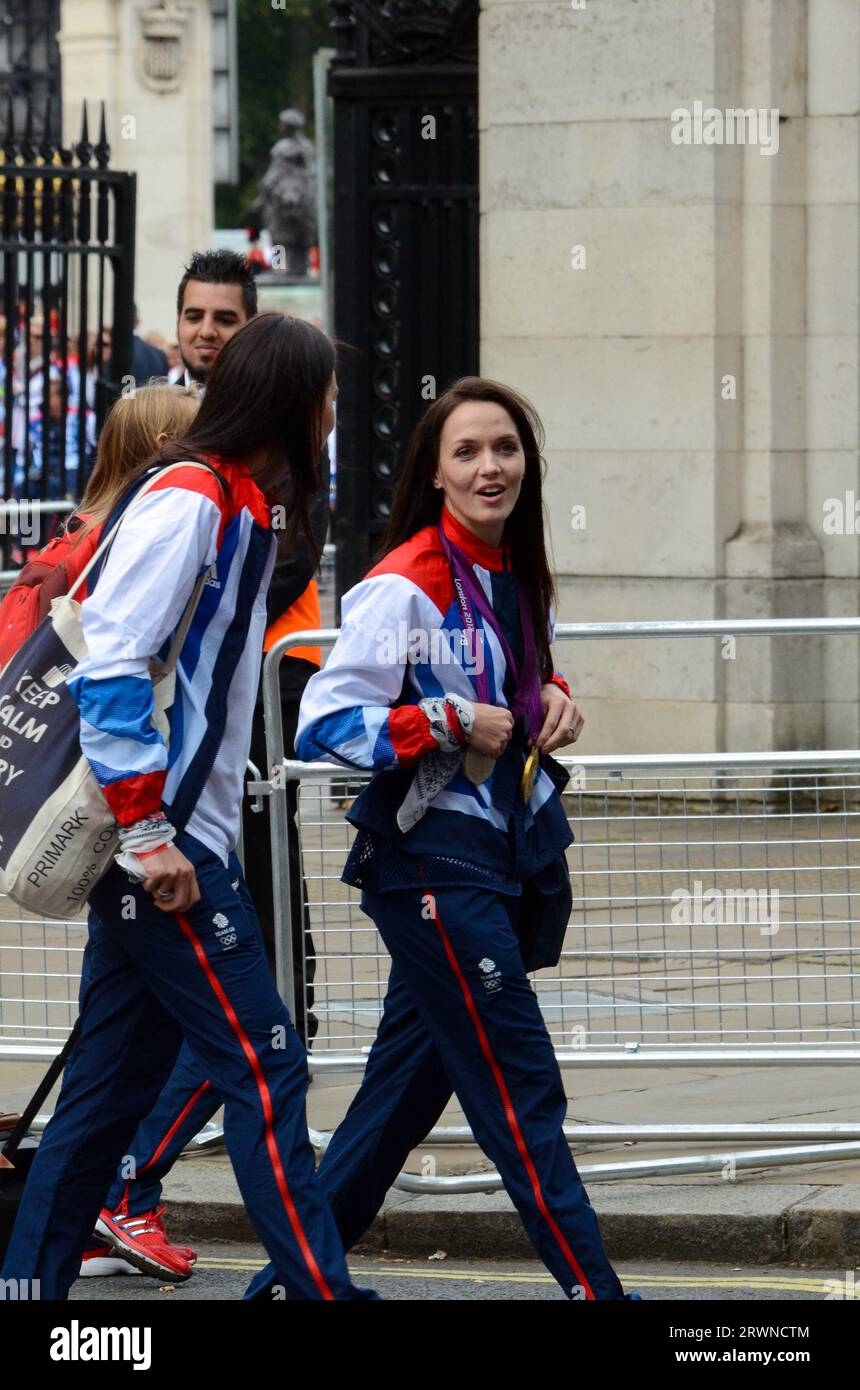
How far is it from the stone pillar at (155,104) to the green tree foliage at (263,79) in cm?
3845

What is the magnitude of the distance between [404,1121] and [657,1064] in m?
1.33

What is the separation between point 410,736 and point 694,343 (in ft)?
22.2

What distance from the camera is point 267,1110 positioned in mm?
4207

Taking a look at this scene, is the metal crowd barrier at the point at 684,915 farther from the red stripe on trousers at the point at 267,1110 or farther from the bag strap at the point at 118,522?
the red stripe on trousers at the point at 267,1110

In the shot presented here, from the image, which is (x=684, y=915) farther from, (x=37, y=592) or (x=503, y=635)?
(x=37, y=592)

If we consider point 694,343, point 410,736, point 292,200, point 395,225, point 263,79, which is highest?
point 263,79

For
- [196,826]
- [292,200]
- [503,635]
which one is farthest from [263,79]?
[196,826]

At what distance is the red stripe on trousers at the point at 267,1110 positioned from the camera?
4.18 meters

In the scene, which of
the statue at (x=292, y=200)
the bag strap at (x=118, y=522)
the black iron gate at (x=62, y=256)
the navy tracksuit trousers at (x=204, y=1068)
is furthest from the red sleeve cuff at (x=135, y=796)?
the statue at (x=292, y=200)

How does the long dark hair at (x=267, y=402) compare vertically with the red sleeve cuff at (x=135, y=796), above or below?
above

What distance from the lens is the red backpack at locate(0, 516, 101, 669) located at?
4.54 metres

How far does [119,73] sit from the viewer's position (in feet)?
120
